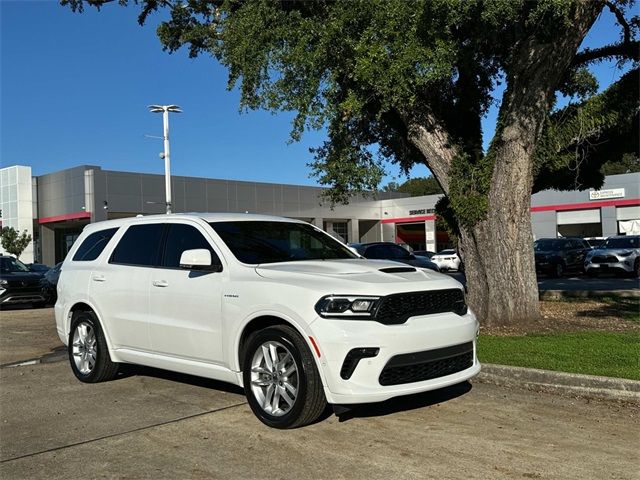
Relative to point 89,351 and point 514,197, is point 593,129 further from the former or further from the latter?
point 89,351

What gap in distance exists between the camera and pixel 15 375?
26.1ft

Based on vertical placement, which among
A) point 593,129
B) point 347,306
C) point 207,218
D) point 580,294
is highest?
point 593,129

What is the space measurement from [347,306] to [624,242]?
21.8 metres

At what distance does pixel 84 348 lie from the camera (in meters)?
7.31

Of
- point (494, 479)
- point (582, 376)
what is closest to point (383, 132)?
point (582, 376)

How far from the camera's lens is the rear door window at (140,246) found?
6.63 metres

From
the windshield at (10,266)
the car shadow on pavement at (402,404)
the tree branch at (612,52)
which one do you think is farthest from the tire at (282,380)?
the windshield at (10,266)

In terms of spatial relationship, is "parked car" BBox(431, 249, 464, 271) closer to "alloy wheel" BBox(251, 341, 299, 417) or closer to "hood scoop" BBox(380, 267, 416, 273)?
"hood scoop" BBox(380, 267, 416, 273)

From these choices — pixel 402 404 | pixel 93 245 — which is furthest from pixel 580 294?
pixel 93 245

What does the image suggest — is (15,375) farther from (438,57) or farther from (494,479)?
(438,57)

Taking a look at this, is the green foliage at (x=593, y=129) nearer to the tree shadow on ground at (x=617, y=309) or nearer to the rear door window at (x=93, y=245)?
the tree shadow on ground at (x=617, y=309)

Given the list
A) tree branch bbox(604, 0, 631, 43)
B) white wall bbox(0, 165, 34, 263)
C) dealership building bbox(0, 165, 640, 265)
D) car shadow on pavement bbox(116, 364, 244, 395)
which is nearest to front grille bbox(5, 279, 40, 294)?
car shadow on pavement bbox(116, 364, 244, 395)

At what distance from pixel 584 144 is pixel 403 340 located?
814cm

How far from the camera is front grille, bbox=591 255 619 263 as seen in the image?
22522 millimetres
